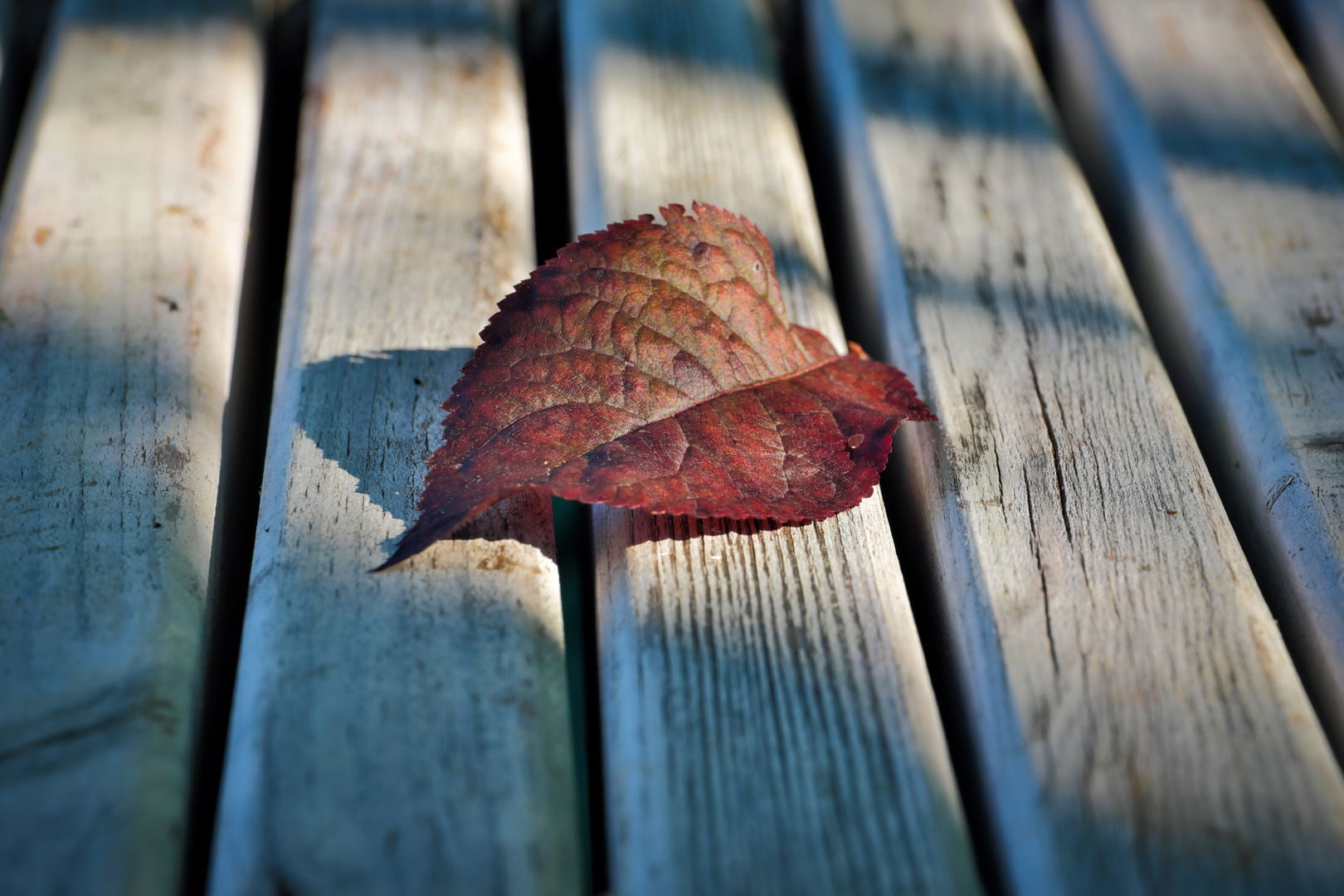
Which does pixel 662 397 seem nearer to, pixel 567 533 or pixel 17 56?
pixel 567 533

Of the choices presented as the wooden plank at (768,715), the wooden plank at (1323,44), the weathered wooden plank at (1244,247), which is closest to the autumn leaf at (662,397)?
the wooden plank at (768,715)

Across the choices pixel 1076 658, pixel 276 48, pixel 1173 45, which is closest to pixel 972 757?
pixel 1076 658

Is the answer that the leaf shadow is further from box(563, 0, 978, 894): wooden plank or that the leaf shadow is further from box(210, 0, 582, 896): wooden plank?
box(563, 0, 978, 894): wooden plank

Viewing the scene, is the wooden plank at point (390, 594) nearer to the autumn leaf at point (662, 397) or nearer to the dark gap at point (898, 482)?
the autumn leaf at point (662, 397)

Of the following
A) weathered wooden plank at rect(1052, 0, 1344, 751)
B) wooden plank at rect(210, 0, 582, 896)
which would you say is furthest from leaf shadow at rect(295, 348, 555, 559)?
weathered wooden plank at rect(1052, 0, 1344, 751)

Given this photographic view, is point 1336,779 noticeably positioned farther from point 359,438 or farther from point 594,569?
point 359,438

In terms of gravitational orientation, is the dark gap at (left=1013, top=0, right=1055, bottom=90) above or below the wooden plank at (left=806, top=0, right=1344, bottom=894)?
above

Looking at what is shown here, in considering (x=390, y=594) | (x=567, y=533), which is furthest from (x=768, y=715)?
(x=567, y=533)
